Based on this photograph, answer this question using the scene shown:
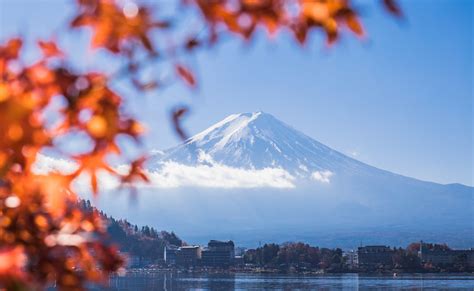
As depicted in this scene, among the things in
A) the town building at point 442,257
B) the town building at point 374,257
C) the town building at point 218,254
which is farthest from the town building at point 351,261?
the town building at point 218,254

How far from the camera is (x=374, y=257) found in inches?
3135

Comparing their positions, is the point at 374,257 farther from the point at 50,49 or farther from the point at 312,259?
the point at 50,49

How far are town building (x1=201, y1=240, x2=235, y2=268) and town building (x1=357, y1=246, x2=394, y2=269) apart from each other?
1588cm

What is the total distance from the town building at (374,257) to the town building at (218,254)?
1588cm

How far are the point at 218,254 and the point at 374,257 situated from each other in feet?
62.3

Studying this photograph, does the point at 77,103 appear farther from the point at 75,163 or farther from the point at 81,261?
the point at 81,261

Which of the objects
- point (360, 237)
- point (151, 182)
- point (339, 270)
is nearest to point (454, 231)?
point (360, 237)

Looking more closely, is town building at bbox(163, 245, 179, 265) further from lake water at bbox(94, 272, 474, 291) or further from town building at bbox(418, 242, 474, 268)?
town building at bbox(418, 242, 474, 268)

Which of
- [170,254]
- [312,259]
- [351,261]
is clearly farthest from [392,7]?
[170,254]

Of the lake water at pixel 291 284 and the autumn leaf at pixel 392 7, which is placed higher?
the autumn leaf at pixel 392 7

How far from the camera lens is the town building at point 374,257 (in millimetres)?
78438

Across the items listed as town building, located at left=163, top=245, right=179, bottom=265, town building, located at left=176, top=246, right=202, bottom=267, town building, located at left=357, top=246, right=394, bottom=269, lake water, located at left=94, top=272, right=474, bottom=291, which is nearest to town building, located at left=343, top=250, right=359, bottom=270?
town building, located at left=357, top=246, right=394, bottom=269

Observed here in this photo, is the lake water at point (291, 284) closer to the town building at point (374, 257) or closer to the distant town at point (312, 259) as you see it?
the distant town at point (312, 259)

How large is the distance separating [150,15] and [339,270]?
257 ft
